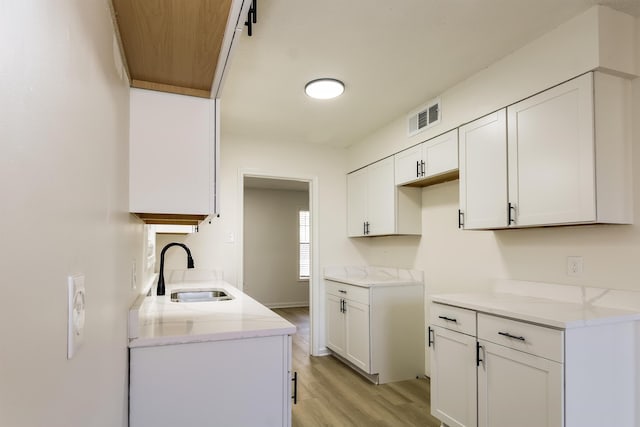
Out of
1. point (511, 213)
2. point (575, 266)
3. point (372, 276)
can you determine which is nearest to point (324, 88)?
point (511, 213)

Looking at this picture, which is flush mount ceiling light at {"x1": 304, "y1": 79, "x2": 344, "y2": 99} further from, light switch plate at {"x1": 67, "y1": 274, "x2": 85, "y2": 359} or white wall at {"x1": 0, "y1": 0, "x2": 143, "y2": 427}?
light switch plate at {"x1": 67, "y1": 274, "x2": 85, "y2": 359}

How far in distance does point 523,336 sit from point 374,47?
178 centimetres

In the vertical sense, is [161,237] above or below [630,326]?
above

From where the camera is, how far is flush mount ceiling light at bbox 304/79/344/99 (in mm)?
2812

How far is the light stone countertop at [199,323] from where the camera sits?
1.52m

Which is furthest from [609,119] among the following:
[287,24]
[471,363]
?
[287,24]

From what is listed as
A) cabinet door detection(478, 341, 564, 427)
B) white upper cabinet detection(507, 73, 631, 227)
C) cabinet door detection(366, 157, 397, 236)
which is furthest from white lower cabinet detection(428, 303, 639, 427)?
cabinet door detection(366, 157, 397, 236)

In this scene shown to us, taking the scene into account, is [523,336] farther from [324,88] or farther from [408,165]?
[324,88]

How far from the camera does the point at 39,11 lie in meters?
0.51

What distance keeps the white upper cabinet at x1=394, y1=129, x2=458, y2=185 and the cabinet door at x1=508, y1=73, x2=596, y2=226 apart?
55 centimetres

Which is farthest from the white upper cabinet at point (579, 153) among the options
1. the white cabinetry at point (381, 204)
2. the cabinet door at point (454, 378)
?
the white cabinetry at point (381, 204)

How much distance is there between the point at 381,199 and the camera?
3.84m

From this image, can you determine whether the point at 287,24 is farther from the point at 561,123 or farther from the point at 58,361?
the point at 58,361

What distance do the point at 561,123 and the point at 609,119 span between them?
21cm
